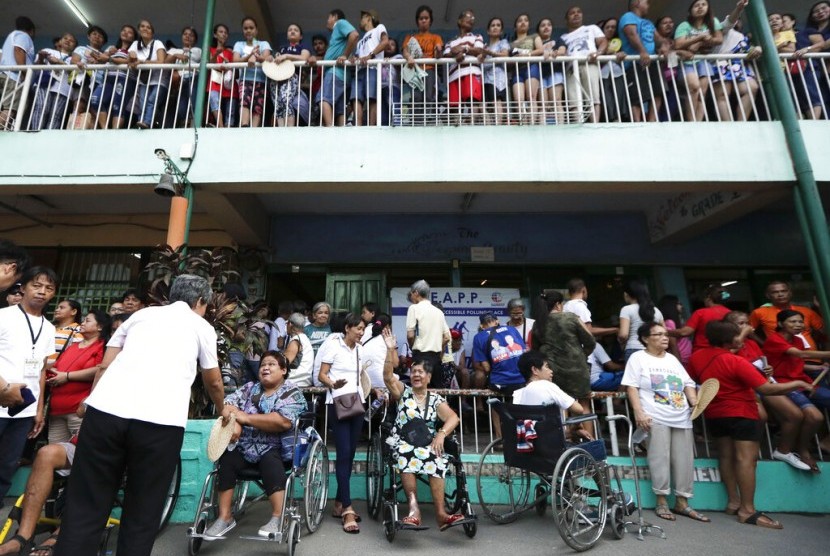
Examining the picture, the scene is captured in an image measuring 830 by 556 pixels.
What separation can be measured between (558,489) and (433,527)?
1.04 metres

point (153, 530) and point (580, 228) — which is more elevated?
point (580, 228)

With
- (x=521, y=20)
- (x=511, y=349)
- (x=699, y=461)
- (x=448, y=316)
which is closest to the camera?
(x=699, y=461)

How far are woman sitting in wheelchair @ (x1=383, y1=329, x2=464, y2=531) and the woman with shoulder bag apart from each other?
0.29 metres

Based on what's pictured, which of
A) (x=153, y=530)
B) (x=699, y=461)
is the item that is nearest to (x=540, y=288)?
(x=699, y=461)

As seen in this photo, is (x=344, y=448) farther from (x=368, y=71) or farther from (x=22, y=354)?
(x=368, y=71)

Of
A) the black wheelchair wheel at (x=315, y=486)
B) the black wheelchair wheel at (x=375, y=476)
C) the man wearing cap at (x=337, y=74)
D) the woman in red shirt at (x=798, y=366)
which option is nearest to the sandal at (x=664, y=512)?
the woman in red shirt at (x=798, y=366)

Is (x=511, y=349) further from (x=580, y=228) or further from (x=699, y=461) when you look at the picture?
(x=580, y=228)

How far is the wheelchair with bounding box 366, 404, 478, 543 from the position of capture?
10.9 feet

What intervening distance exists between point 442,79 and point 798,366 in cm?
499

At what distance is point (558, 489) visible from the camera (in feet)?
10.9

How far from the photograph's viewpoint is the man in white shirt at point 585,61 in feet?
18.0

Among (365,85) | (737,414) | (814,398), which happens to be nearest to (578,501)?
(737,414)

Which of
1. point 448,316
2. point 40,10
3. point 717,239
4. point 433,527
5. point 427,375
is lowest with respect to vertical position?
point 433,527

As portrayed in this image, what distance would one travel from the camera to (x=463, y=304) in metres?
7.33
